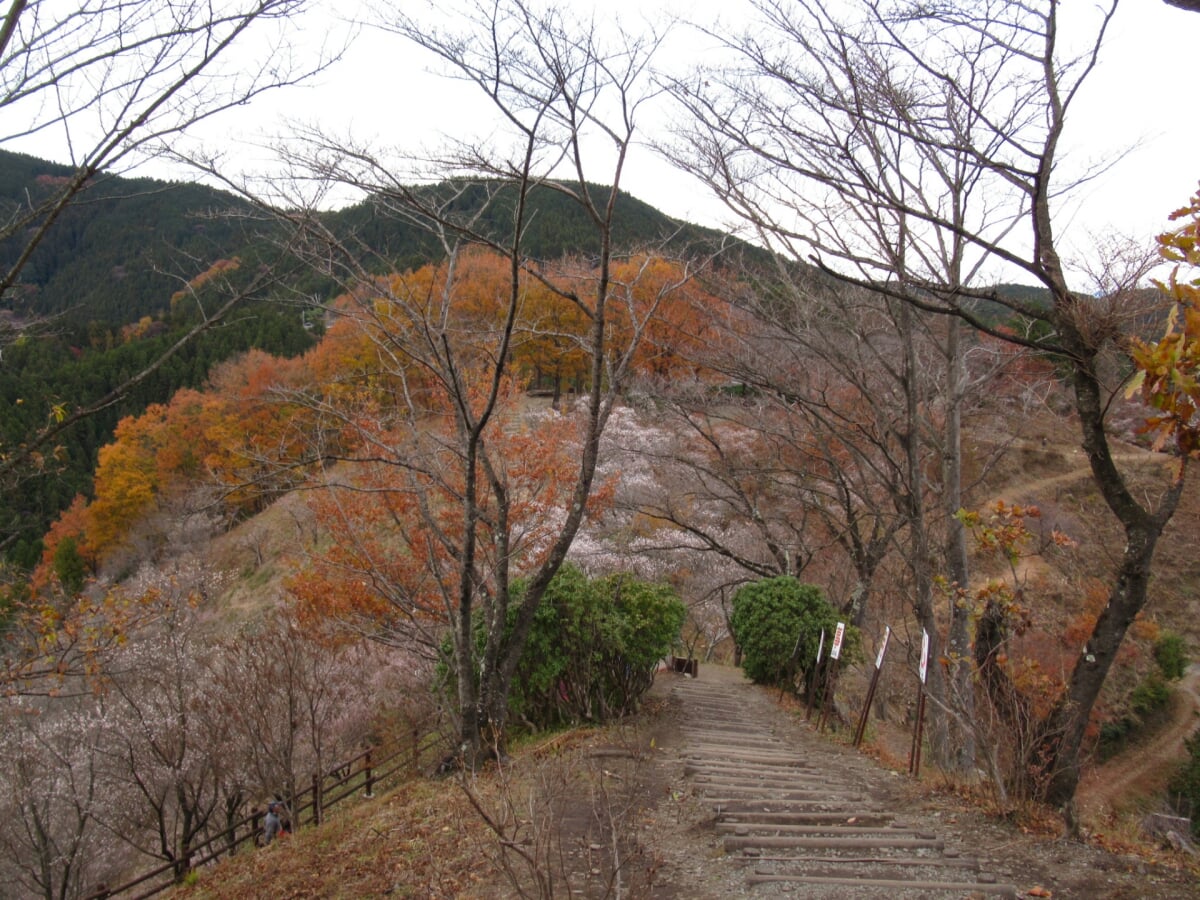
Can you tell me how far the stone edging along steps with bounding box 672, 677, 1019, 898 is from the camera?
13.4ft

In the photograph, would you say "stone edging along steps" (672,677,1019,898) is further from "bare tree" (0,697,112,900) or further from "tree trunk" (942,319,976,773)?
"bare tree" (0,697,112,900)

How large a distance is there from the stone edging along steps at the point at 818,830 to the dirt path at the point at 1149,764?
502 inches

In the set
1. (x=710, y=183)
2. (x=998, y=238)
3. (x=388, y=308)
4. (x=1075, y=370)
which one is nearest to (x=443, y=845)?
(x=1075, y=370)

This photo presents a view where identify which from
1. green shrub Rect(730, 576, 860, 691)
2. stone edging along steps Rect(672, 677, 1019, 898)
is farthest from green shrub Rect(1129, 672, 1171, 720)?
stone edging along steps Rect(672, 677, 1019, 898)

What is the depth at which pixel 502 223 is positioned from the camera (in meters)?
11.9

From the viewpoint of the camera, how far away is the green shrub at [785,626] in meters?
12.2

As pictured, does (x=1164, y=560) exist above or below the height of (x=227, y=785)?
Answer: above

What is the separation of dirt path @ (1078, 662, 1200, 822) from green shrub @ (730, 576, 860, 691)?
861cm

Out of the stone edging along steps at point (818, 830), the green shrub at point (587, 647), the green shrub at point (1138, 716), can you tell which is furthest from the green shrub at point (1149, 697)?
the green shrub at point (587, 647)

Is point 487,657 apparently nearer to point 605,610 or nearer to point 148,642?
point 605,610

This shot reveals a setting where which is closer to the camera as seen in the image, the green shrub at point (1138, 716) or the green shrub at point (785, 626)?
the green shrub at point (785, 626)

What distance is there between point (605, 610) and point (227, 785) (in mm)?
6989

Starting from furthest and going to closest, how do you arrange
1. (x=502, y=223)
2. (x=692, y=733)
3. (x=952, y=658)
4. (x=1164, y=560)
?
(x=1164, y=560)
(x=502, y=223)
(x=692, y=733)
(x=952, y=658)

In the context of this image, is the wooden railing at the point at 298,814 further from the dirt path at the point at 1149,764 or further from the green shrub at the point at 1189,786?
the green shrub at the point at 1189,786
